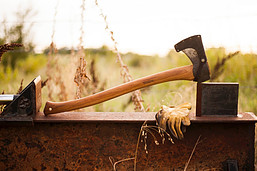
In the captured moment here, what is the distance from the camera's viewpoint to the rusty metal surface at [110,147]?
2246 mm

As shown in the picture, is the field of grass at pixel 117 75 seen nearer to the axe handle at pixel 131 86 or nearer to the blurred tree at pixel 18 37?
the blurred tree at pixel 18 37

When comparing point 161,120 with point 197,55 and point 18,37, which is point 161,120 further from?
point 18,37

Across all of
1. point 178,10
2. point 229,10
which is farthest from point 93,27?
point 229,10

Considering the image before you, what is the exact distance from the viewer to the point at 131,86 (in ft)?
7.43

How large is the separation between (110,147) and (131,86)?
46 cm

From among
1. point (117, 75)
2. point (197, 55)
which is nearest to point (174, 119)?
point (197, 55)

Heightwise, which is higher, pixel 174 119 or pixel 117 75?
pixel 117 75

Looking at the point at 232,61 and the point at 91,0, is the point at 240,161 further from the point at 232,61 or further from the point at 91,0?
the point at 91,0

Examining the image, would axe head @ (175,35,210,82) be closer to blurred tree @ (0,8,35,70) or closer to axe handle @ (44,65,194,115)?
axe handle @ (44,65,194,115)

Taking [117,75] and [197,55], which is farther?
[117,75]

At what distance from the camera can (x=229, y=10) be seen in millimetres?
4047

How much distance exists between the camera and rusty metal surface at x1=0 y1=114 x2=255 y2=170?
2246 millimetres

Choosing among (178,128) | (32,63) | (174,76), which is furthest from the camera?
(32,63)

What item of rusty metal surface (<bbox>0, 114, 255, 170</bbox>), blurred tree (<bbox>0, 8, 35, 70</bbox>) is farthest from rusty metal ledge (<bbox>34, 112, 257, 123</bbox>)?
blurred tree (<bbox>0, 8, 35, 70</bbox>)
